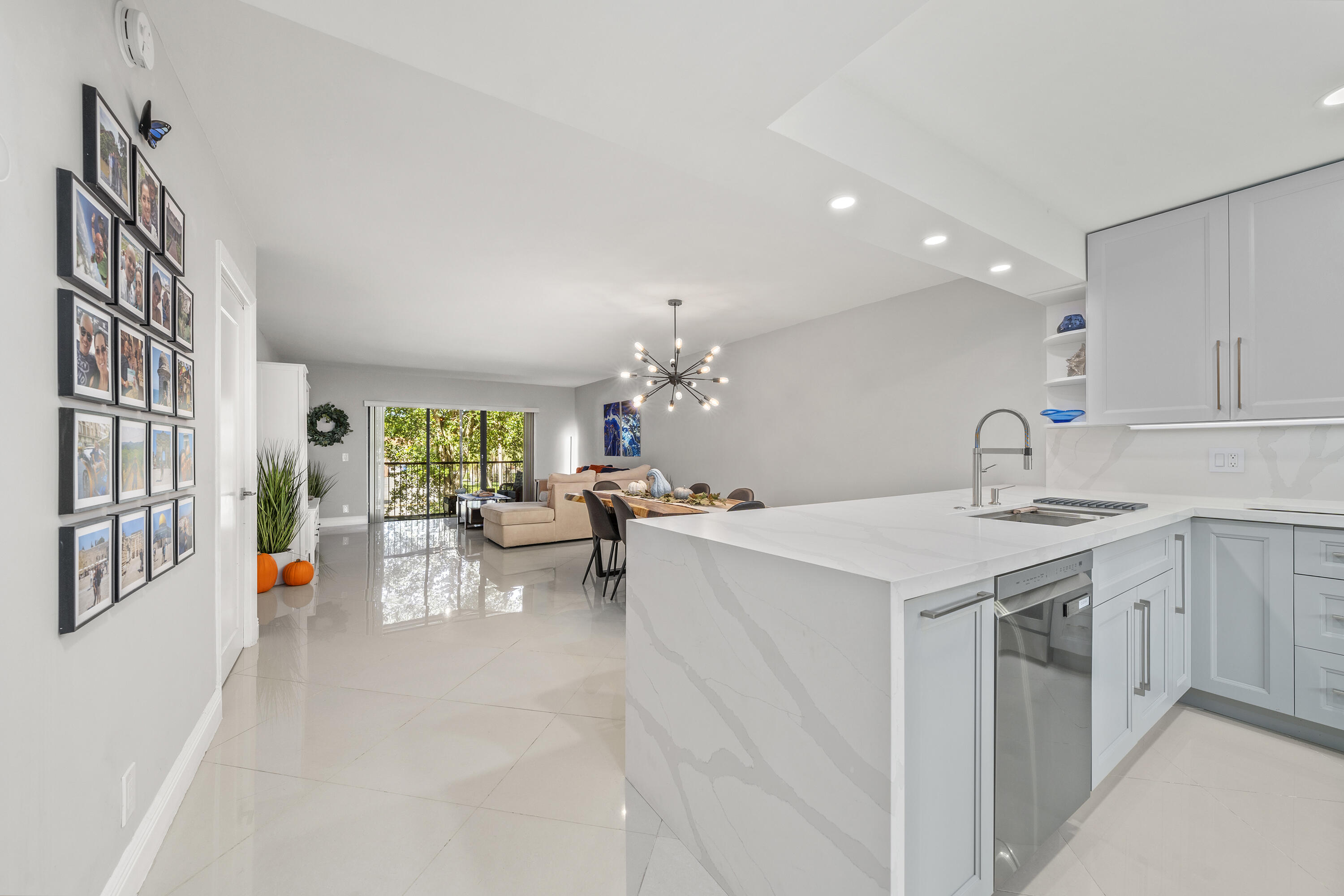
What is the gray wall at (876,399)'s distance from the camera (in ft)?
12.9

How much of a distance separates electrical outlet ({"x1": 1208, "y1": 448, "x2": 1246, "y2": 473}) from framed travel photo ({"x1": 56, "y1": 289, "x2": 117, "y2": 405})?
170 inches

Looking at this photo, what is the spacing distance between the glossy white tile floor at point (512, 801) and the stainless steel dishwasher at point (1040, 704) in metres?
0.21

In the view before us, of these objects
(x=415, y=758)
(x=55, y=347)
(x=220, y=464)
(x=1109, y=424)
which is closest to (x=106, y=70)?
(x=55, y=347)

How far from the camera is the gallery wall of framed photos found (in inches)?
44.9

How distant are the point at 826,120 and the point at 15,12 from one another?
1936 millimetres

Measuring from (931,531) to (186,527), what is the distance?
2.46m

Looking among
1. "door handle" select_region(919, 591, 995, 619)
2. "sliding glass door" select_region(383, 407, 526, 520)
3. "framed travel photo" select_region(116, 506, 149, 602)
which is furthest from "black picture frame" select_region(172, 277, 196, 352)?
"sliding glass door" select_region(383, 407, 526, 520)

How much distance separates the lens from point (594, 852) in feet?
5.23

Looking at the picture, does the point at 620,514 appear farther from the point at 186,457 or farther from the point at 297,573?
the point at 297,573

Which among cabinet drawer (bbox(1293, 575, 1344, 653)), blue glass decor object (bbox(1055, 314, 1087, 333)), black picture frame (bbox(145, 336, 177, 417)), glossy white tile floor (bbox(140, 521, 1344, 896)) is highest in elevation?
blue glass decor object (bbox(1055, 314, 1087, 333))

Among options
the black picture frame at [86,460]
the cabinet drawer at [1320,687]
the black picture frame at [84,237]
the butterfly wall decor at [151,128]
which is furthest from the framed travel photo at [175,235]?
the cabinet drawer at [1320,687]

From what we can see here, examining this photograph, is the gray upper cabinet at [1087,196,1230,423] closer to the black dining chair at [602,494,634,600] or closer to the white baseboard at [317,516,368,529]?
the black dining chair at [602,494,634,600]

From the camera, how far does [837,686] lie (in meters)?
1.18

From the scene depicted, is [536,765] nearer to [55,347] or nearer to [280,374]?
[55,347]
